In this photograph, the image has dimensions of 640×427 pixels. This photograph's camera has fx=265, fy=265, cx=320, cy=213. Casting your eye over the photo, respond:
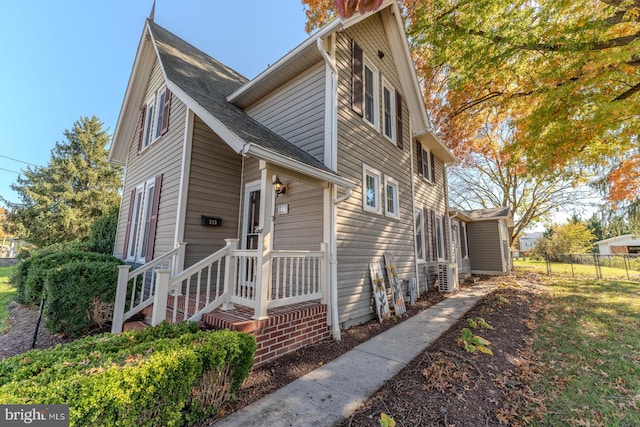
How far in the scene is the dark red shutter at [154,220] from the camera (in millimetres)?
6103

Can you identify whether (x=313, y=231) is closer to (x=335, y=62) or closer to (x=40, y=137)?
(x=335, y=62)

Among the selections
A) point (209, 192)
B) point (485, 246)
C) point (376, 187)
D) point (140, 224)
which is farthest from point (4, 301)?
point (485, 246)

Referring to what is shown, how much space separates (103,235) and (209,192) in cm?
679

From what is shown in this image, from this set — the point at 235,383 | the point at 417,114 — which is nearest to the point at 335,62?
the point at 417,114

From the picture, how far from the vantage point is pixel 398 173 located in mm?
7855

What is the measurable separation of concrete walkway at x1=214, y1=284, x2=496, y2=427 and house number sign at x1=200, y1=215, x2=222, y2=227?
3712mm

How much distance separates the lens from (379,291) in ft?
19.7

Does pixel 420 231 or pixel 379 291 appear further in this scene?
pixel 420 231

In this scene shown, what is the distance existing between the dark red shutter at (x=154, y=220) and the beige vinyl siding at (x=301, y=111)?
3.02 m

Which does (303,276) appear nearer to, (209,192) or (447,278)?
(209,192)

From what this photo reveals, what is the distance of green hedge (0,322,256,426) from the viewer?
1.79m

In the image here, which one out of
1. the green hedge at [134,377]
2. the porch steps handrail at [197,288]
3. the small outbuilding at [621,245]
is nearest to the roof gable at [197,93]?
the porch steps handrail at [197,288]

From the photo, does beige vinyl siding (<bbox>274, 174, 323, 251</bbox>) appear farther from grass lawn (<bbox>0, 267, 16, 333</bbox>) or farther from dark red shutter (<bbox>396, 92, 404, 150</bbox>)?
grass lawn (<bbox>0, 267, 16, 333</bbox>)

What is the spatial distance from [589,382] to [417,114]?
7.92 meters
